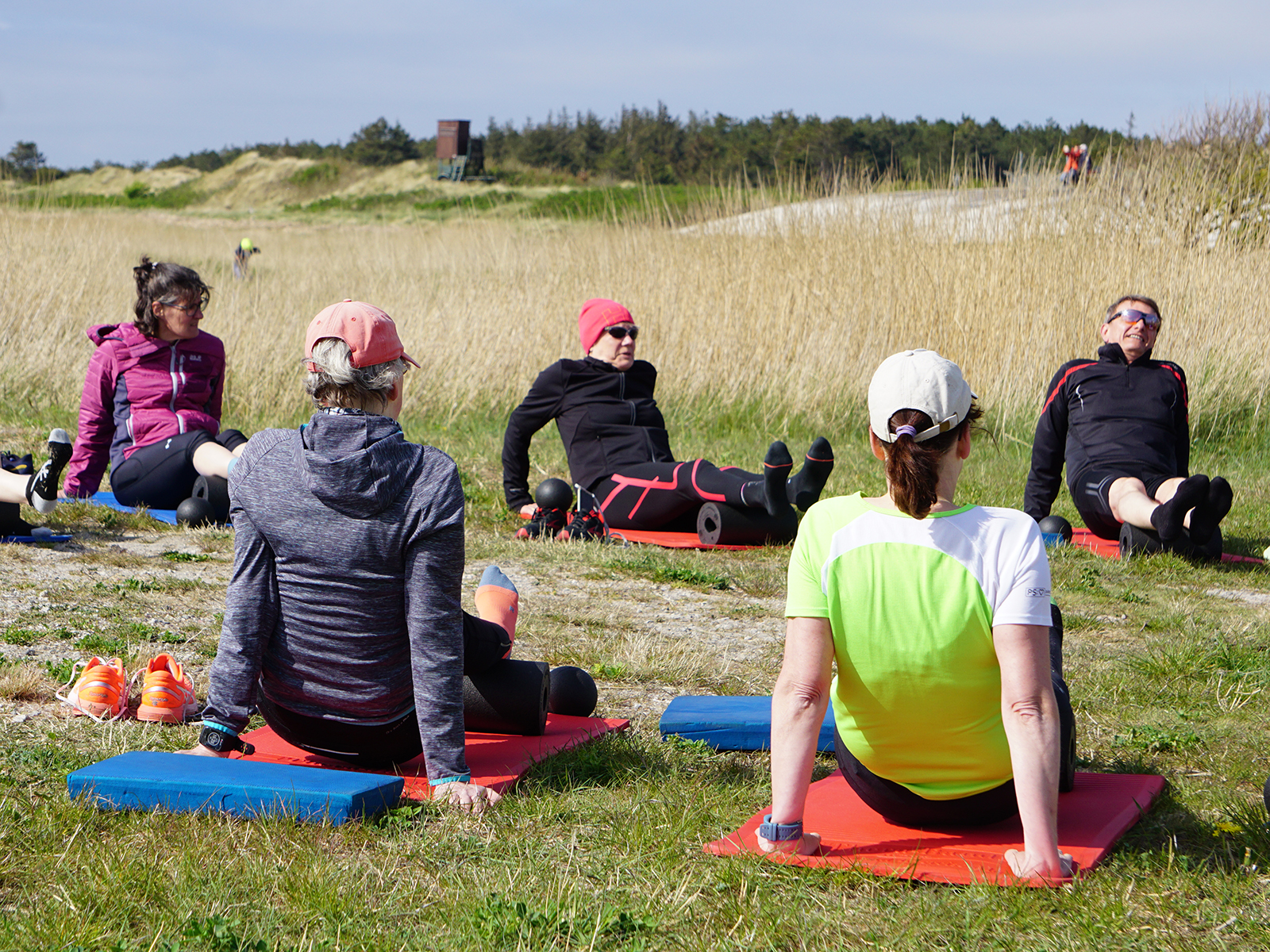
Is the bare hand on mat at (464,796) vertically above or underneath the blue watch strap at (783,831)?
underneath

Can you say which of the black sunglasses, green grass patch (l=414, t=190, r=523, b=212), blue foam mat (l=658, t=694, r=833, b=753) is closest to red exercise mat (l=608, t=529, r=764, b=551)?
the black sunglasses

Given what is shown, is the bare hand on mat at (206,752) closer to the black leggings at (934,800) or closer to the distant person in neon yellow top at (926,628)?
the distant person in neon yellow top at (926,628)

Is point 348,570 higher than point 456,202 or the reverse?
the reverse

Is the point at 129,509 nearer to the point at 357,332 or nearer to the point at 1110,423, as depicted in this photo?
the point at 357,332

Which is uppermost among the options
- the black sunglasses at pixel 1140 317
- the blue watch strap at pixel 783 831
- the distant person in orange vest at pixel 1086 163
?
the distant person in orange vest at pixel 1086 163

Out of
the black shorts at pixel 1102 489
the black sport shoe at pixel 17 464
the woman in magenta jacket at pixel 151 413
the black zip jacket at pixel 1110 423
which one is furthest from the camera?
the woman in magenta jacket at pixel 151 413

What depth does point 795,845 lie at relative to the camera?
262 cm

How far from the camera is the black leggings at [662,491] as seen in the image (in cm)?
681

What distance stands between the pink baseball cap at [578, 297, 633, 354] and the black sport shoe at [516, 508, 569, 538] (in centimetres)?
105

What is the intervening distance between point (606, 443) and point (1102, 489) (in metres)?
2.88

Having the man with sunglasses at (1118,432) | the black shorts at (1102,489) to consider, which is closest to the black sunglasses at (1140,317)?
the man with sunglasses at (1118,432)

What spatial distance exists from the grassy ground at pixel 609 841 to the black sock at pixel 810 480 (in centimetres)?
106

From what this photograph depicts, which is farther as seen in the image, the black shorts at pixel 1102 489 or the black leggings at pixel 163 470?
the black leggings at pixel 163 470

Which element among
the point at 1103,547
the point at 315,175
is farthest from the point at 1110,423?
the point at 315,175
